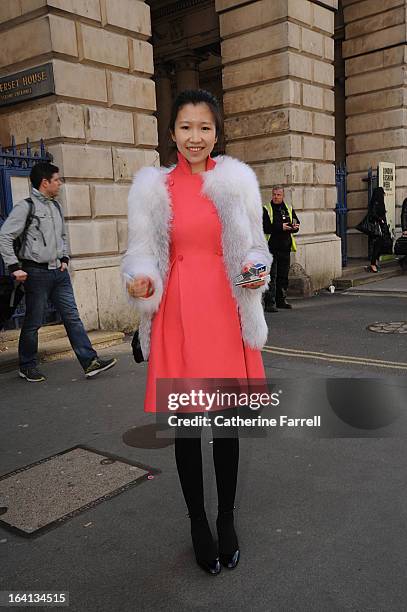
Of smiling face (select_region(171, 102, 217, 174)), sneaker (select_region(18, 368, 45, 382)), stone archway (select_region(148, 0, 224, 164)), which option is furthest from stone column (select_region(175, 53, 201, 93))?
smiling face (select_region(171, 102, 217, 174))

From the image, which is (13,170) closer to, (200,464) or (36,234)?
(36,234)

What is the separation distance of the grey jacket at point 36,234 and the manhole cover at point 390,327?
13.2ft

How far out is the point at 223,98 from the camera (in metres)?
11.7

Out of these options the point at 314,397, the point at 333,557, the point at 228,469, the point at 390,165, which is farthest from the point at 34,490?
the point at 390,165

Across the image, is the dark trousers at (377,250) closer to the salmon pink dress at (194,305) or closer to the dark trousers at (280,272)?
the dark trousers at (280,272)

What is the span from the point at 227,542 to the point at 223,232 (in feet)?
4.46

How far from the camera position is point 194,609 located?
2.28 m

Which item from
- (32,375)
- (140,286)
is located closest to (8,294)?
(32,375)

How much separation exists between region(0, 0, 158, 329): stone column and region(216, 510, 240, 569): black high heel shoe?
508cm

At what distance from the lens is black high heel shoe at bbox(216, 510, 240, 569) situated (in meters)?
2.54

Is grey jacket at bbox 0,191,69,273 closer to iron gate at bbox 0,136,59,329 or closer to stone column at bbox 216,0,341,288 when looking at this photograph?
iron gate at bbox 0,136,59,329

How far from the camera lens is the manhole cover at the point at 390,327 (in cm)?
717

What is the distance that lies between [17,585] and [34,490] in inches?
34.4

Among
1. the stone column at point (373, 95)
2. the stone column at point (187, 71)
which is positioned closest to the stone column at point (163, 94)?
the stone column at point (187, 71)
